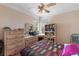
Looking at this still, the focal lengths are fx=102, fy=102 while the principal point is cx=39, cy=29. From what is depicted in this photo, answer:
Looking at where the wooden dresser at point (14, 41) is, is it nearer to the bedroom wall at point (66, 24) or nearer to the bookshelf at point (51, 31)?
the bookshelf at point (51, 31)

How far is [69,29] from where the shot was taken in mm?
1430

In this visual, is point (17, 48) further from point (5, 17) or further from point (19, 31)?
point (5, 17)

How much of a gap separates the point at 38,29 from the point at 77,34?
54 cm

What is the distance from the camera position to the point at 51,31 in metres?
Answer: 1.57

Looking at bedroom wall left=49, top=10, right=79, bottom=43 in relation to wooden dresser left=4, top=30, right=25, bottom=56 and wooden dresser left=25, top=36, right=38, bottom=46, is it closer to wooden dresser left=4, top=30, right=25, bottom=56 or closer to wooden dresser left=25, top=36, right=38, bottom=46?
wooden dresser left=25, top=36, right=38, bottom=46

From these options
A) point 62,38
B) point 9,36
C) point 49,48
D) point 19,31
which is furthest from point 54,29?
point 9,36

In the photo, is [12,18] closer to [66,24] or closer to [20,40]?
[20,40]

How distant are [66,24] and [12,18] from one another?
76 centimetres

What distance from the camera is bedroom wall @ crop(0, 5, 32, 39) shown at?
1329mm

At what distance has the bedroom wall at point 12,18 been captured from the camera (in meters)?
1.33

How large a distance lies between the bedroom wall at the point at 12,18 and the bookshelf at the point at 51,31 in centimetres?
28

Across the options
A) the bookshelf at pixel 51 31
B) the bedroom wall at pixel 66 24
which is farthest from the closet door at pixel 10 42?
the bedroom wall at pixel 66 24

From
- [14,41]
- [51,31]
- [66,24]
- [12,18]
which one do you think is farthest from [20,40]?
[66,24]

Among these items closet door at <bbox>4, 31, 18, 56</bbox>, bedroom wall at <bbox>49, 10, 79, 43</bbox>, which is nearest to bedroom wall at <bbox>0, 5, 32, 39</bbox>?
closet door at <bbox>4, 31, 18, 56</bbox>
